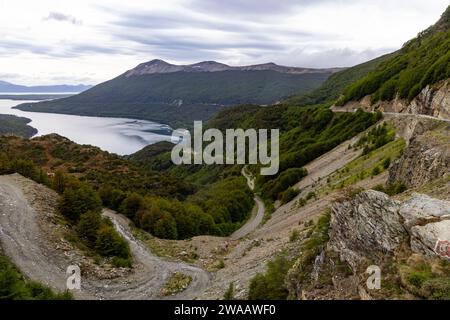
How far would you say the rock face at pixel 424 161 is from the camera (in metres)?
26.8

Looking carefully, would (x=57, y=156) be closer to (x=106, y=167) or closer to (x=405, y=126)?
(x=106, y=167)

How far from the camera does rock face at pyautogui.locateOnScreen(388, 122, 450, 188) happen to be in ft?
87.9

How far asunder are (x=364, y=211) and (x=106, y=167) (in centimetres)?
7458

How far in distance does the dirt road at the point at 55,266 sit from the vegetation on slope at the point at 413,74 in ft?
165

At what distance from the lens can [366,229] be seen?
1644 centimetres

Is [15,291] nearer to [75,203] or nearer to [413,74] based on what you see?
[75,203]

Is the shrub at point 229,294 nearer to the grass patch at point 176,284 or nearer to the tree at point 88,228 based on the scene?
the grass patch at point 176,284

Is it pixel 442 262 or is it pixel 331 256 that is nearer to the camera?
pixel 442 262

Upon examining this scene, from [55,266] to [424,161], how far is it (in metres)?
27.3

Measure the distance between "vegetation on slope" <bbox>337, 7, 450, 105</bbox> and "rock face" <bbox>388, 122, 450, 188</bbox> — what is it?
31.8 meters

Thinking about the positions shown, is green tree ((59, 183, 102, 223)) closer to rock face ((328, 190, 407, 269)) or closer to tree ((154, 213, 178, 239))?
tree ((154, 213, 178, 239))

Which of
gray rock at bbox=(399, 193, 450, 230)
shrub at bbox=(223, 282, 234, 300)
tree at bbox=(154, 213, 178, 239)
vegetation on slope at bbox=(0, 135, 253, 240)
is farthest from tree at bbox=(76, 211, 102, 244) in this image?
gray rock at bbox=(399, 193, 450, 230)

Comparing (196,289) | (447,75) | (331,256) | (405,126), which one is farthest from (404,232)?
(447,75)

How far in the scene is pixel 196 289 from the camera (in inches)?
1093
